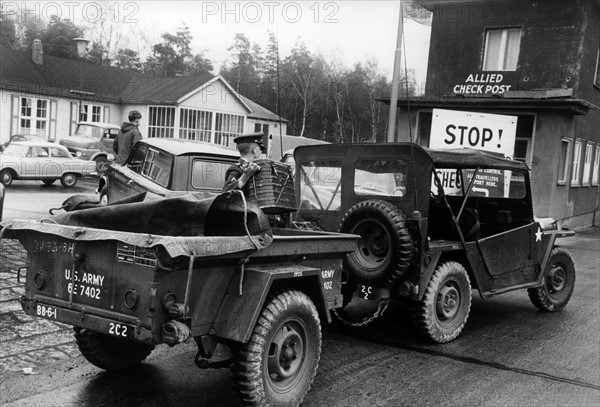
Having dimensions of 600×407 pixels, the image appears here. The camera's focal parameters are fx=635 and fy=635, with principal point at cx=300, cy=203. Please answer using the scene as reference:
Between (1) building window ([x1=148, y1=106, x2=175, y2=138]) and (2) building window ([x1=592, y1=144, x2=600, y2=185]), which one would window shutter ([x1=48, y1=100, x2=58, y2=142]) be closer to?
(1) building window ([x1=148, y1=106, x2=175, y2=138])

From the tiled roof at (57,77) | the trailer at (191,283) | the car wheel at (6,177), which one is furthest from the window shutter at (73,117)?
the trailer at (191,283)

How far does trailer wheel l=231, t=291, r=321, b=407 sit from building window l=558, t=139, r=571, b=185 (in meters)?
16.0

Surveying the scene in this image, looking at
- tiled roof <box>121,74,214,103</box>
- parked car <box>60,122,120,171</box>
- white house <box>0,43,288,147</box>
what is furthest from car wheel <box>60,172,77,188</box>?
tiled roof <box>121,74,214,103</box>

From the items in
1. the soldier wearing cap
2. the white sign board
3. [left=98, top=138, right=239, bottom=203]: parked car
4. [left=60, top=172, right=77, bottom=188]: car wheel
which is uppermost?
the white sign board

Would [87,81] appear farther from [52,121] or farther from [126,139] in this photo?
[126,139]

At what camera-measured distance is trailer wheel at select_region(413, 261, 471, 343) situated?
21.3ft

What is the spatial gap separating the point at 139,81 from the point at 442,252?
37887 millimetres

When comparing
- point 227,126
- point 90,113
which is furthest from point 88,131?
point 227,126

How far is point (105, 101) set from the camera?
37812mm

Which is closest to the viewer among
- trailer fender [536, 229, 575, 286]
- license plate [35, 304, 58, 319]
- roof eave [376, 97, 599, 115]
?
license plate [35, 304, 58, 319]

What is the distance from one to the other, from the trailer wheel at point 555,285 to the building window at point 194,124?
31.5 metres

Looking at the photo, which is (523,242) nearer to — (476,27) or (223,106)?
(476,27)

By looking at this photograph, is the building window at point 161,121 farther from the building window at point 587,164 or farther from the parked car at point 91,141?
the building window at point 587,164

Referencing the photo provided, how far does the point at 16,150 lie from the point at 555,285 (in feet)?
61.0
